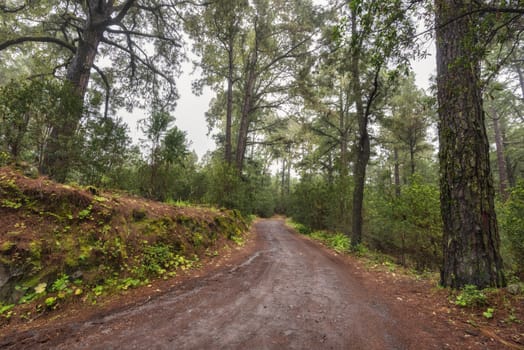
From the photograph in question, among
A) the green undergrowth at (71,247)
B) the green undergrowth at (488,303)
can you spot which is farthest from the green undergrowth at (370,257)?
A: the green undergrowth at (71,247)

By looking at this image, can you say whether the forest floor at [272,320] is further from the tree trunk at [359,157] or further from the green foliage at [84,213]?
the tree trunk at [359,157]

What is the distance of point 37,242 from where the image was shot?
279cm

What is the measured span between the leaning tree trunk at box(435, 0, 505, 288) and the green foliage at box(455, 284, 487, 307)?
0.19 m

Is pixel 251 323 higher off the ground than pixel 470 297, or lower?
lower

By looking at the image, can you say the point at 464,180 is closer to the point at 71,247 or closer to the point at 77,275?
the point at 77,275

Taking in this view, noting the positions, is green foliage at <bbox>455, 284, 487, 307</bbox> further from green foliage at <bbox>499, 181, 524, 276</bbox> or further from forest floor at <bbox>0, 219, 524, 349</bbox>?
green foliage at <bbox>499, 181, 524, 276</bbox>

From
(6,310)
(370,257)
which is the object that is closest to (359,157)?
(370,257)

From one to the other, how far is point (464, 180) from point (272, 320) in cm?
375

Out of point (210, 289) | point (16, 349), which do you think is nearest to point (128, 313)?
point (16, 349)

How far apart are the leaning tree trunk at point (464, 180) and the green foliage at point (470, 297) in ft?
0.61

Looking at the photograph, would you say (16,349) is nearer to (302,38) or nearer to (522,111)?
(302,38)

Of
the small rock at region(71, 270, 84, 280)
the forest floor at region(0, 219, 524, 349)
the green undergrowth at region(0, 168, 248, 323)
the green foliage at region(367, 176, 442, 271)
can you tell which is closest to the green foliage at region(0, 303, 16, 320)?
the green undergrowth at region(0, 168, 248, 323)

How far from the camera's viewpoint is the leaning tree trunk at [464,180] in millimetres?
3092

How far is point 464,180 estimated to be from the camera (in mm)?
3309
